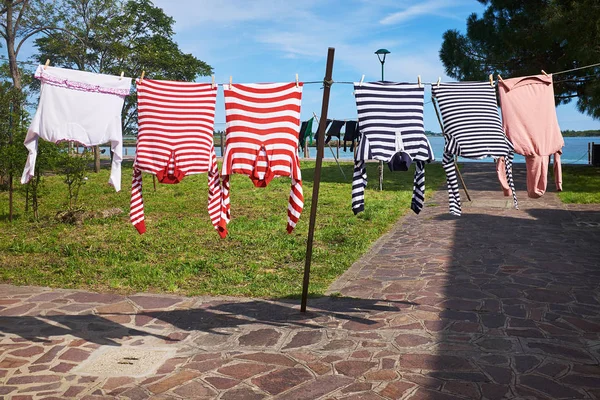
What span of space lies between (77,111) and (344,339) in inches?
141

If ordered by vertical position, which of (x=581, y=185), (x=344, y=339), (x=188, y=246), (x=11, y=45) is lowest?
(x=344, y=339)

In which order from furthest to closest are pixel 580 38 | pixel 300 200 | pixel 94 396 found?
pixel 580 38, pixel 300 200, pixel 94 396

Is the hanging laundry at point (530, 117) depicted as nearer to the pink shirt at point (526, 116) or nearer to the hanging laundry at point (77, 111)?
the pink shirt at point (526, 116)

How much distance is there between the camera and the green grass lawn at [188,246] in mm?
7734

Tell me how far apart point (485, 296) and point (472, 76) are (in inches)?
580

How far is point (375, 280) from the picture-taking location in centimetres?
768

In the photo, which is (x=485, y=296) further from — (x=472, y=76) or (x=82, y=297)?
(x=472, y=76)

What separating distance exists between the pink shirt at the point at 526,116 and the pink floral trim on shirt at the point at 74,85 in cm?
418

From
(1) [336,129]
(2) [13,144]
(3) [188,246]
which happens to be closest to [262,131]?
(1) [336,129]

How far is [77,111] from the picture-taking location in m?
5.64

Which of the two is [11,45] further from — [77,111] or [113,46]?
[77,111]

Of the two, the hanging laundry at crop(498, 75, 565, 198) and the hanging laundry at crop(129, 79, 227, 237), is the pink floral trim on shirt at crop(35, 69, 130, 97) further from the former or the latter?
the hanging laundry at crop(498, 75, 565, 198)

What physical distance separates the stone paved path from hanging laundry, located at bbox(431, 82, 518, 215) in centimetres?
183

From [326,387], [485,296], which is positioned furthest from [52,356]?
[485,296]
